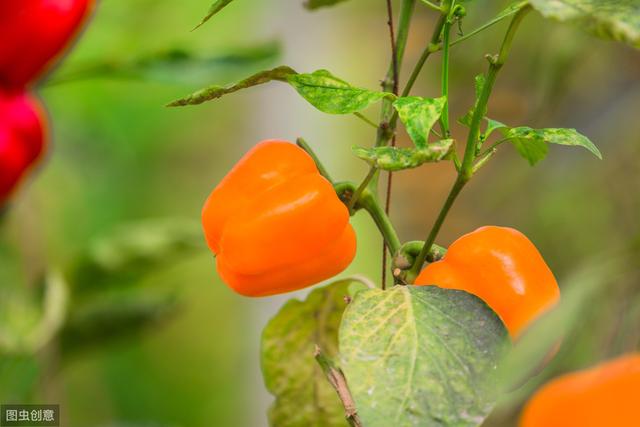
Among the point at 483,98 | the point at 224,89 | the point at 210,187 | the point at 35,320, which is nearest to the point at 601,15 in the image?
the point at 483,98

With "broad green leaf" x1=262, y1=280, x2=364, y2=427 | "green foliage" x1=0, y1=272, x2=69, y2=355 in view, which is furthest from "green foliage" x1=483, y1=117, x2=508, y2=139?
"green foliage" x1=0, y1=272, x2=69, y2=355

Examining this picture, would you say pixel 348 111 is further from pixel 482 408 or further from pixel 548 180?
pixel 548 180

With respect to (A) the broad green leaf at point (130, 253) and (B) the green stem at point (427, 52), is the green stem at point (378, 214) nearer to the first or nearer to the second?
(B) the green stem at point (427, 52)

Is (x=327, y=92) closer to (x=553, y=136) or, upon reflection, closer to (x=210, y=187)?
(x=553, y=136)

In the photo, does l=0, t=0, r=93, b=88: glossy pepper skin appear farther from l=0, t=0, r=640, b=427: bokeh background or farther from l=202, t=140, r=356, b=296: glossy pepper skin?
l=202, t=140, r=356, b=296: glossy pepper skin

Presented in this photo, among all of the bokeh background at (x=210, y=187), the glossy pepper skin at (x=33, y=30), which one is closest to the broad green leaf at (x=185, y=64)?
the bokeh background at (x=210, y=187)
